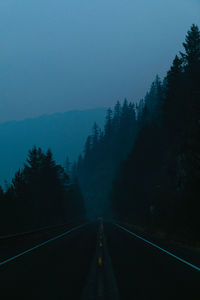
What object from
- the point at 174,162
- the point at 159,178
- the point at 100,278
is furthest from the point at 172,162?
the point at 100,278

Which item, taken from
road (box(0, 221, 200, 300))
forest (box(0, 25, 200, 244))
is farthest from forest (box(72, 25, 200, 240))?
road (box(0, 221, 200, 300))

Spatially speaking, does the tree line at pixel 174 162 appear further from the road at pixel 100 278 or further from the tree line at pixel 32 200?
the tree line at pixel 32 200

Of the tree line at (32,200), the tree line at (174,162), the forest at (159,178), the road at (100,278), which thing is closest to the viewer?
the road at (100,278)

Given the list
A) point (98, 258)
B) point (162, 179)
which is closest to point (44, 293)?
point (98, 258)

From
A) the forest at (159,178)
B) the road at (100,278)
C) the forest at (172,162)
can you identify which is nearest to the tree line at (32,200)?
the forest at (159,178)

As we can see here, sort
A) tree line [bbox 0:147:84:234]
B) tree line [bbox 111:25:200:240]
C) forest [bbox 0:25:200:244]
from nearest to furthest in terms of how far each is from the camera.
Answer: tree line [bbox 111:25:200:240]
forest [bbox 0:25:200:244]
tree line [bbox 0:147:84:234]

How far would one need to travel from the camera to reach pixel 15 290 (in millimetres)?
7684

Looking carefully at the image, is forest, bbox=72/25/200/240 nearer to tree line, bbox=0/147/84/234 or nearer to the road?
the road

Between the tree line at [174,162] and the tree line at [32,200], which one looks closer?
the tree line at [174,162]

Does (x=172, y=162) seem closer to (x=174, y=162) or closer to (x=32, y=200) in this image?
(x=174, y=162)

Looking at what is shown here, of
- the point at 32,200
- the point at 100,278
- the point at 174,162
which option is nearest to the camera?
the point at 100,278

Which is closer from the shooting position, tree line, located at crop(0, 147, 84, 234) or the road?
the road

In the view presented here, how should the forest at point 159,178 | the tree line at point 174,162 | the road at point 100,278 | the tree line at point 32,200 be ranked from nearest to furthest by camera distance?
the road at point 100,278 → the tree line at point 174,162 → the forest at point 159,178 → the tree line at point 32,200

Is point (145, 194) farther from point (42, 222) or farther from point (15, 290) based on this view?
point (15, 290)
